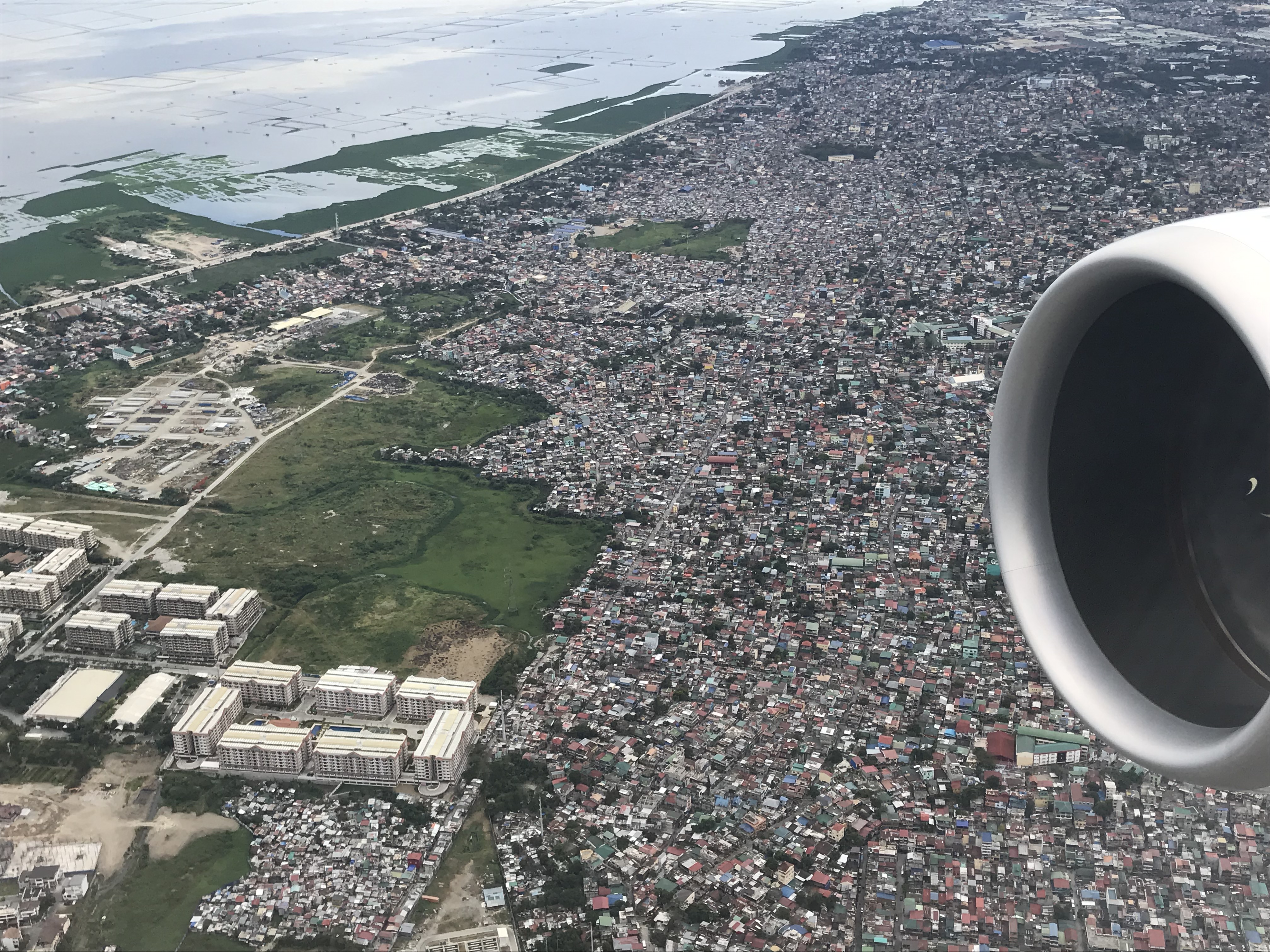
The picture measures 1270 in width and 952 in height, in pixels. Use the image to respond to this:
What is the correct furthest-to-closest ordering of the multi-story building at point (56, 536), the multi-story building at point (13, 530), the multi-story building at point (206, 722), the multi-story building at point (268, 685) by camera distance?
the multi-story building at point (13, 530)
the multi-story building at point (56, 536)
the multi-story building at point (268, 685)
the multi-story building at point (206, 722)

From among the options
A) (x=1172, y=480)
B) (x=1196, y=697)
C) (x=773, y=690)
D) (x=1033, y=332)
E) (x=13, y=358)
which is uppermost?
(x=1033, y=332)

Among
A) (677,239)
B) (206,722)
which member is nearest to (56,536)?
(206,722)

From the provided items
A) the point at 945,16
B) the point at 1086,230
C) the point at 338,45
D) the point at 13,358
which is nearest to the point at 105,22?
the point at 338,45

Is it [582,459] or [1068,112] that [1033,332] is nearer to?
[582,459]

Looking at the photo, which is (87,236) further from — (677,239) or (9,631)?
(9,631)

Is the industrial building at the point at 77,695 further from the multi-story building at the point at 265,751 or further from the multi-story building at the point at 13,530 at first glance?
the multi-story building at the point at 13,530

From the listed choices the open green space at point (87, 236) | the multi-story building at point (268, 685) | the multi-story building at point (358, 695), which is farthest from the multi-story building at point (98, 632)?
the open green space at point (87, 236)
